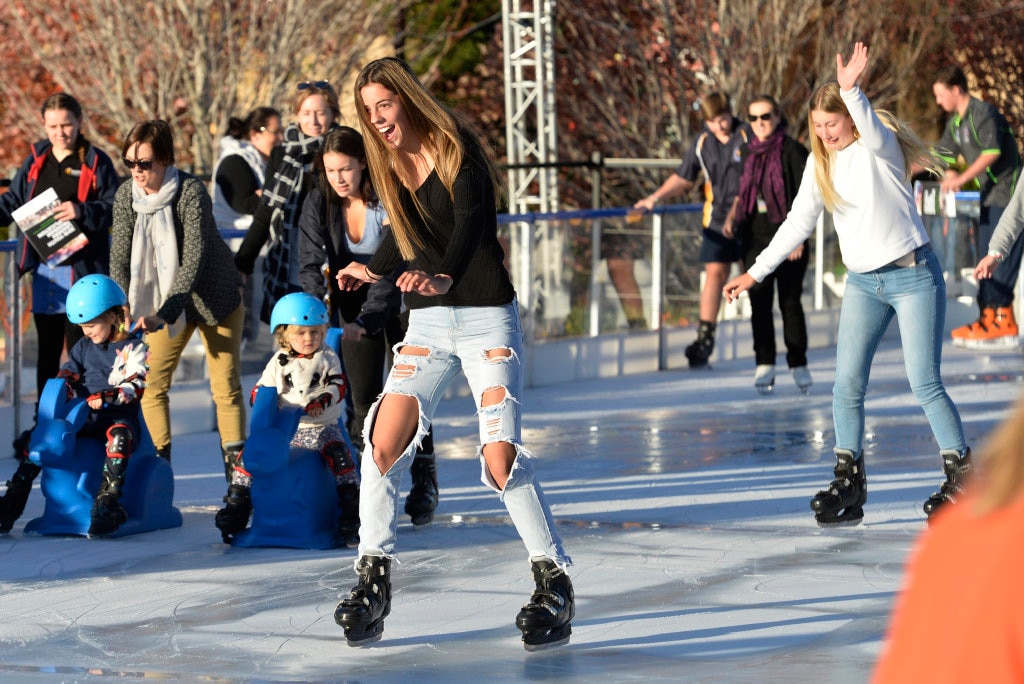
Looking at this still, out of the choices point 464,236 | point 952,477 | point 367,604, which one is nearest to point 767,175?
point 952,477

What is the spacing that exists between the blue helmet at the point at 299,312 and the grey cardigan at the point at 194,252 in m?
0.92

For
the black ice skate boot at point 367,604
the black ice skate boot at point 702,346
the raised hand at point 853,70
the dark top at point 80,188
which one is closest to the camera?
the black ice skate boot at point 367,604

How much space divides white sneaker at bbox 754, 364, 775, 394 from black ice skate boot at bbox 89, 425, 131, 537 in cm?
524

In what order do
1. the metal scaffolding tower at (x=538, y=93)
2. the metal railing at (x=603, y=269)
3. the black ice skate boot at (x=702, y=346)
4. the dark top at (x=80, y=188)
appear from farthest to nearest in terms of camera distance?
the metal scaffolding tower at (x=538, y=93) → the black ice skate boot at (x=702, y=346) → the metal railing at (x=603, y=269) → the dark top at (x=80, y=188)

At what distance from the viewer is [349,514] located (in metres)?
6.53

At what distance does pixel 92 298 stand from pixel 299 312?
86 centimetres

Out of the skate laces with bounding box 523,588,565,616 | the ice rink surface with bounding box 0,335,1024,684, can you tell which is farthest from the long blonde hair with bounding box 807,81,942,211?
the skate laces with bounding box 523,588,565,616

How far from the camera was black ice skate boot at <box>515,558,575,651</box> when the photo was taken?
4.89m

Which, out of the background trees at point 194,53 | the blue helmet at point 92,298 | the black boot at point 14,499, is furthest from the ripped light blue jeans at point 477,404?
the background trees at point 194,53

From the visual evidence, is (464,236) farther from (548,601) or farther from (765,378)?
(765,378)

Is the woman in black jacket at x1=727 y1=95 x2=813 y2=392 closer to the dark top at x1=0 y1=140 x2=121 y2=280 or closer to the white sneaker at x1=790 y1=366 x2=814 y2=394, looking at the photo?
the white sneaker at x1=790 y1=366 x2=814 y2=394

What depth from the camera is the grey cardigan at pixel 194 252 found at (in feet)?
24.2

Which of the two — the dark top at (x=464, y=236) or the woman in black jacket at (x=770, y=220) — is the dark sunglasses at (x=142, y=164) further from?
the woman in black jacket at (x=770, y=220)

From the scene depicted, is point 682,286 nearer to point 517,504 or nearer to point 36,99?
point 517,504
